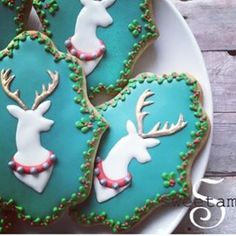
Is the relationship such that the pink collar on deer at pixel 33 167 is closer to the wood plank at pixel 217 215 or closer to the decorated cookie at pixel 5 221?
the decorated cookie at pixel 5 221

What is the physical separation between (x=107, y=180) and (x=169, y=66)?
0.86ft

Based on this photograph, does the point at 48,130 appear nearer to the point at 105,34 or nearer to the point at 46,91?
the point at 46,91

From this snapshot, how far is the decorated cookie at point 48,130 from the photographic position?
3.48 feet

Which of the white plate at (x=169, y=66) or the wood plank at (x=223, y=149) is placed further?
the wood plank at (x=223, y=149)

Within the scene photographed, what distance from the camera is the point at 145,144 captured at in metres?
1.07

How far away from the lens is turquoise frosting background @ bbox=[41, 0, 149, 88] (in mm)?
1113

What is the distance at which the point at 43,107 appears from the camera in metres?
1.06

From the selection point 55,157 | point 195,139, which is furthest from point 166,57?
point 55,157

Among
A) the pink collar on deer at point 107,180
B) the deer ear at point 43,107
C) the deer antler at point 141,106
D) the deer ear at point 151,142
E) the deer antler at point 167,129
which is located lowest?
the pink collar on deer at point 107,180

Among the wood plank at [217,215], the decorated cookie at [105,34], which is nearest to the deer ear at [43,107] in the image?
the decorated cookie at [105,34]

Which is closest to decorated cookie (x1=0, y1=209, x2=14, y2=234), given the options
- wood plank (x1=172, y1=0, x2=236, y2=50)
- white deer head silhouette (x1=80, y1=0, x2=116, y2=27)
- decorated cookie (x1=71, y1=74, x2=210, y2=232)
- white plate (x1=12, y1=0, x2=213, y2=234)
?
white plate (x1=12, y1=0, x2=213, y2=234)

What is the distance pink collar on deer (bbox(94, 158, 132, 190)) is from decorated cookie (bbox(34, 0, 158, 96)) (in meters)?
0.15

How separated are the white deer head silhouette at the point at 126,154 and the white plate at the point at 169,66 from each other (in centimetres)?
9

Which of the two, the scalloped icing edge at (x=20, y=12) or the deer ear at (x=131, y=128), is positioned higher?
the scalloped icing edge at (x=20, y=12)
